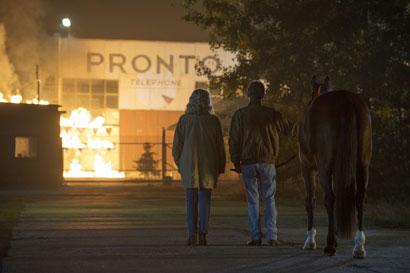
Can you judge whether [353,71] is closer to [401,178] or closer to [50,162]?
[401,178]

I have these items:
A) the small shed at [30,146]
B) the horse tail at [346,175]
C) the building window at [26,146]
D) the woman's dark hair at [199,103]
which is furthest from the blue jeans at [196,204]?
the building window at [26,146]

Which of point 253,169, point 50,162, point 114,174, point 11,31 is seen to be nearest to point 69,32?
point 11,31

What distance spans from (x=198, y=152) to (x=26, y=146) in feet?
94.8

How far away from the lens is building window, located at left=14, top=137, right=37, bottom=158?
39.6 metres

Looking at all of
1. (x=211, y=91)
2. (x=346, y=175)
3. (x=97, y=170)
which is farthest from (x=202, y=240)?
(x=97, y=170)

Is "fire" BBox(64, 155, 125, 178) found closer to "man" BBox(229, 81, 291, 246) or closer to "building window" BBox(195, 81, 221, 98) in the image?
"building window" BBox(195, 81, 221, 98)

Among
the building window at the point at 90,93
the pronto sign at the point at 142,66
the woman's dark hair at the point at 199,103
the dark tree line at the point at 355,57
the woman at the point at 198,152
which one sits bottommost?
the woman at the point at 198,152

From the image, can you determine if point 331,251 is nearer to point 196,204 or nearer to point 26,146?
point 196,204

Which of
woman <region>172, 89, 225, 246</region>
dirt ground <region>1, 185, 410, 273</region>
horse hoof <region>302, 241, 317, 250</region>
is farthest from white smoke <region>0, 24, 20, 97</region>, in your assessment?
horse hoof <region>302, 241, 317, 250</region>

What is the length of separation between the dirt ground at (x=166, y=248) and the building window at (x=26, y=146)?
21852 millimetres

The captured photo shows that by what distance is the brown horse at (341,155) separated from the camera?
1029 cm

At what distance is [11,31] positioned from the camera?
60094 millimetres

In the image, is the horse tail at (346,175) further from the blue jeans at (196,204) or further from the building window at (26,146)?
the building window at (26,146)

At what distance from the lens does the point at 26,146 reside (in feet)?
131
